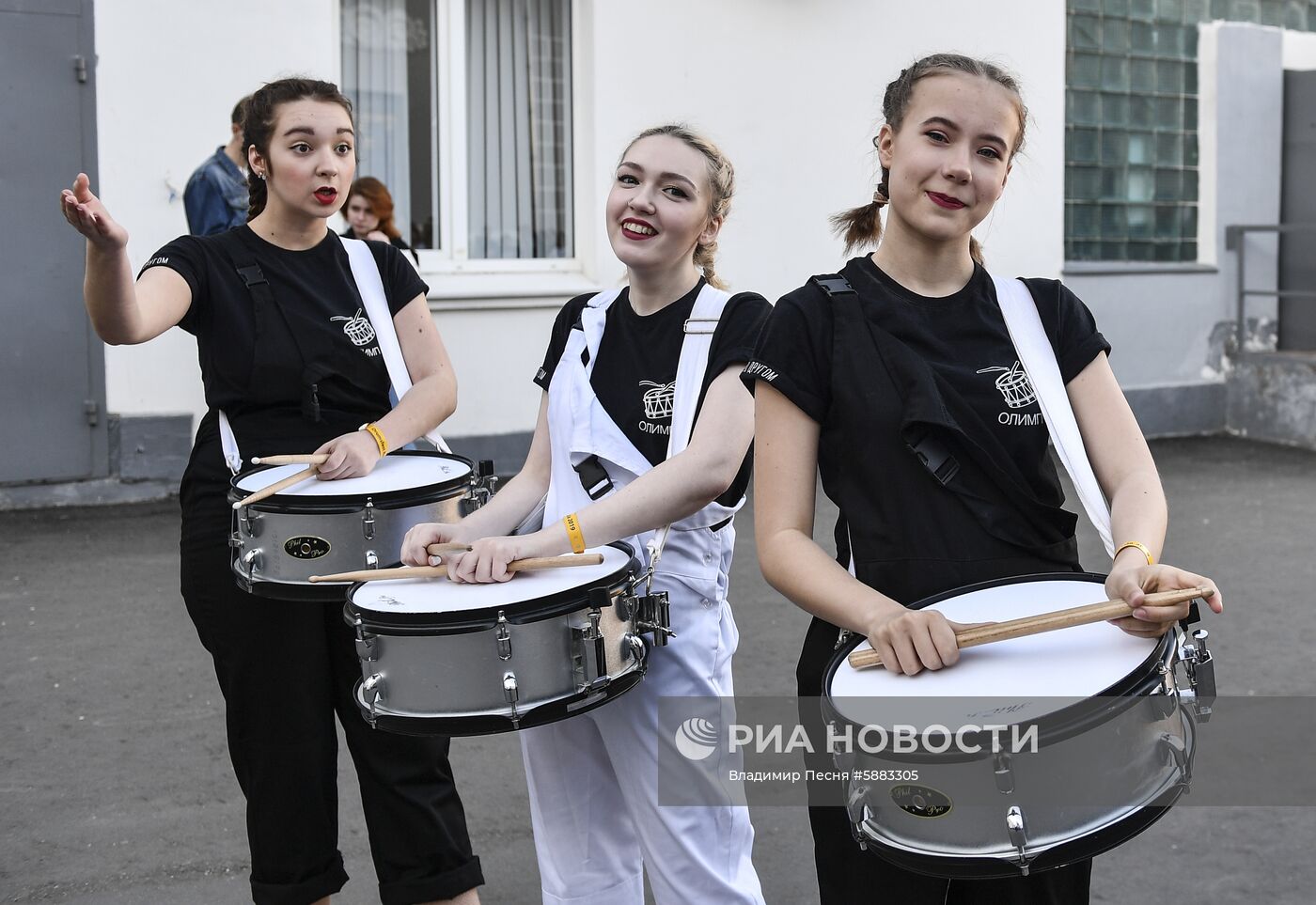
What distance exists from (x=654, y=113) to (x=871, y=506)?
7.82 meters

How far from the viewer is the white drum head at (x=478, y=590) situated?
2420 mm

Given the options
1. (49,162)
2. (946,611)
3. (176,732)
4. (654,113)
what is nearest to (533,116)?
(654,113)

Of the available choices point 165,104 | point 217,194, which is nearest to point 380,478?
point 217,194

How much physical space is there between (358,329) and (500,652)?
3.71 feet

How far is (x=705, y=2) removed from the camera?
9648mm

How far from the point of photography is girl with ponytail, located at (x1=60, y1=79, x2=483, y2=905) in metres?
3.12

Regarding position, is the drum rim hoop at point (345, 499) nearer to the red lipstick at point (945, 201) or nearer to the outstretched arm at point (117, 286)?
the outstretched arm at point (117, 286)

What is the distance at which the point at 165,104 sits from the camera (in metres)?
8.29

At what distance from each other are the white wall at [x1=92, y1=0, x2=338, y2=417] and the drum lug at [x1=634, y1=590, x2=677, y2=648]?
6.51m

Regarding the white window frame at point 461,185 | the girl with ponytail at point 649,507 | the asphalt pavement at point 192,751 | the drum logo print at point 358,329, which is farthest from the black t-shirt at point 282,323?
the white window frame at point 461,185

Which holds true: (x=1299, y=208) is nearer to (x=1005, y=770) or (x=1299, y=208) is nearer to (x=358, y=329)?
(x=358, y=329)

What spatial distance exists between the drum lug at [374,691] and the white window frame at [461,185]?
22.4 feet

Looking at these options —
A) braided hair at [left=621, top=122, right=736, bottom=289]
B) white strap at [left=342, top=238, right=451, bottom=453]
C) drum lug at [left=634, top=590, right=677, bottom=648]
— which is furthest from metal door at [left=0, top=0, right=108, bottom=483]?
drum lug at [left=634, top=590, right=677, bottom=648]

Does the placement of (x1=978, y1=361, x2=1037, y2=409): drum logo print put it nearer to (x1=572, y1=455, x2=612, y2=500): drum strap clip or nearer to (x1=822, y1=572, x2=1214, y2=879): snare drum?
(x1=822, y1=572, x2=1214, y2=879): snare drum
